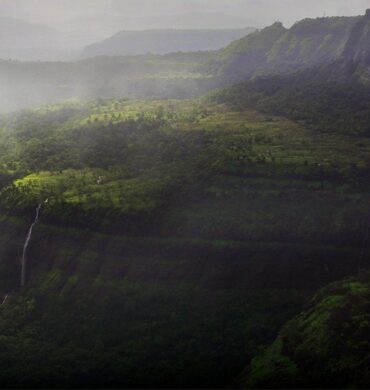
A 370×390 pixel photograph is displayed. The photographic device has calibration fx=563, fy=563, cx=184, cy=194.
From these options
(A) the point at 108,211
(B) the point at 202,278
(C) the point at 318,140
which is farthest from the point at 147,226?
(C) the point at 318,140

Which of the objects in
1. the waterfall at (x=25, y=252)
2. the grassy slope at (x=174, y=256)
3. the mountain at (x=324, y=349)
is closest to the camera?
the mountain at (x=324, y=349)

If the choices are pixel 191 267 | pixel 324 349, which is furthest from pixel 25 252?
pixel 324 349

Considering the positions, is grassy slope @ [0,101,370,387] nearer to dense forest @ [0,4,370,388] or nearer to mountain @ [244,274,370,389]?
dense forest @ [0,4,370,388]

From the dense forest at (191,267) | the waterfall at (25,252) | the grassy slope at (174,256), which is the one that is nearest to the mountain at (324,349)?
the dense forest at (191,267)

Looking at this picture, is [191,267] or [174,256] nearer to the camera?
[191,267]

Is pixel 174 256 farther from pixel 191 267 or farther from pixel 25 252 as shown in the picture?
pixel 25 252

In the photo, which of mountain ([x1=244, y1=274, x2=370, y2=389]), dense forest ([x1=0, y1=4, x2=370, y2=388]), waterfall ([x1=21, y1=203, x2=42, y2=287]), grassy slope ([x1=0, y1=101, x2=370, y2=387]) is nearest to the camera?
mountain ([x1=244, y1=274, x2=370, y2=389])

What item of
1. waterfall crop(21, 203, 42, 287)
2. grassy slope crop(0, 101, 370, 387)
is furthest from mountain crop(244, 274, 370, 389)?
waterfall crop(21, 203, 42, 287)

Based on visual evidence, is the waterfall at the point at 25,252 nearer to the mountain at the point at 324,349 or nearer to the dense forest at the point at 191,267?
the dense forest at the point at 191,267
